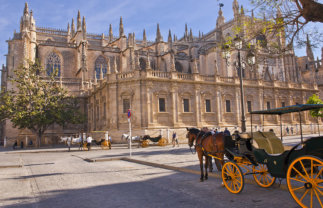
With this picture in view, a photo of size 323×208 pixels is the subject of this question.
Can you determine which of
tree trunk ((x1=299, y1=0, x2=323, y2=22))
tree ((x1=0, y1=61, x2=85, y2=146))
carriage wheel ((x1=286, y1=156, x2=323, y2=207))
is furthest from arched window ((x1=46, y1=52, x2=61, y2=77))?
carriage wheel ((x1=286, y1=156, x2=323, y2=207))

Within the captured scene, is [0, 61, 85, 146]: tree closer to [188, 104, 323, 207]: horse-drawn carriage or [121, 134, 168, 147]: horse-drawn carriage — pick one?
[121, 134, 168, 147]: horse-drawn carriage

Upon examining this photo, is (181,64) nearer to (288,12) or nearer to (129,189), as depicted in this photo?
(288,12)

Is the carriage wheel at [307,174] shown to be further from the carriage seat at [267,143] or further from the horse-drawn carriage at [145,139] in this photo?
the horse-drawn carriage at [145,139]

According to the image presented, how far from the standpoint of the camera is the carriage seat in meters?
5.96

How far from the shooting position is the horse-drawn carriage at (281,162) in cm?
407

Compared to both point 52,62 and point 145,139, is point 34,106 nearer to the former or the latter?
point 145,139

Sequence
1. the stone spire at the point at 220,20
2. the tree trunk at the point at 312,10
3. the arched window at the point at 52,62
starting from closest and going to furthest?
the tree trunk at the point at 312,10 < the arched window at the point at 52,62 < the stone spire at the point at 220,20

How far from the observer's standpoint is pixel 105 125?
28.3 m

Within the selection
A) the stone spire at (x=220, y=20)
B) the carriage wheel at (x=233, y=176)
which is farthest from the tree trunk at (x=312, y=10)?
the stone spire at (x=220, y=20)

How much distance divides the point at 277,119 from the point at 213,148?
29532 millimetres

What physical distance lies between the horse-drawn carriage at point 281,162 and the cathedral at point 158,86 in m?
8.01

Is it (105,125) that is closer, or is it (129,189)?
(129,189)

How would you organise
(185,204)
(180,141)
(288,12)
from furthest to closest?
(180,141)
(288,12)
(185,204)

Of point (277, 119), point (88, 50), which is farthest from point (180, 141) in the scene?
point (88, 50)
